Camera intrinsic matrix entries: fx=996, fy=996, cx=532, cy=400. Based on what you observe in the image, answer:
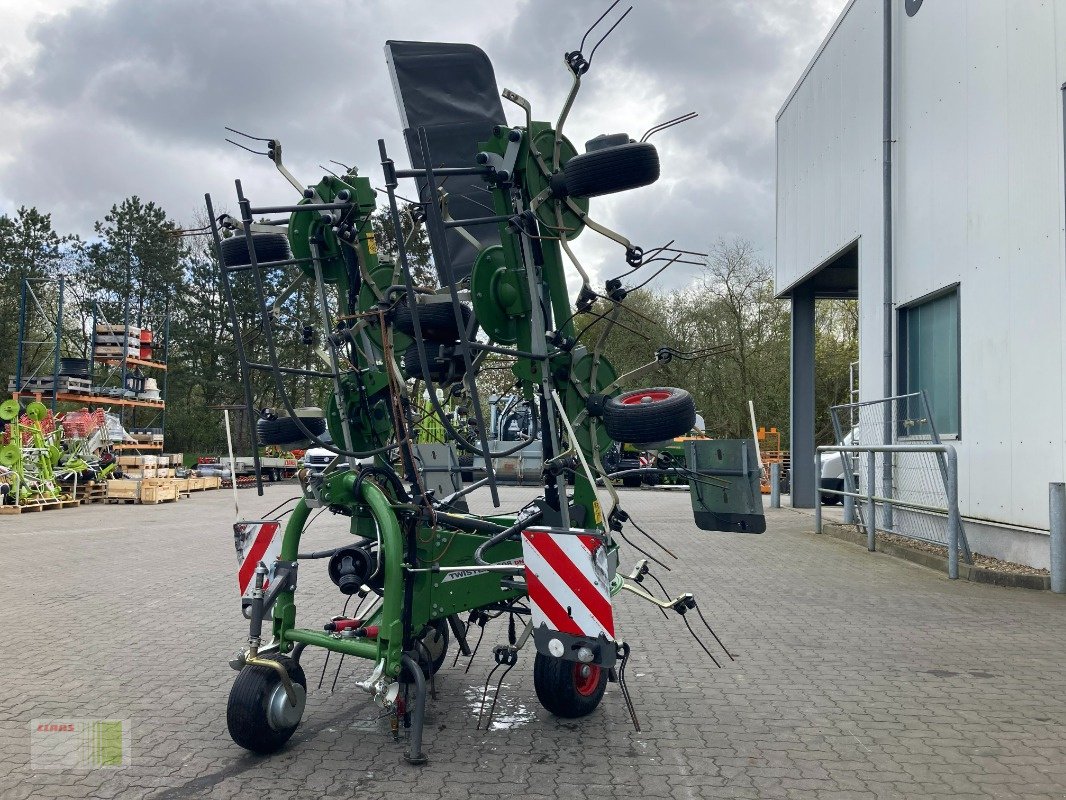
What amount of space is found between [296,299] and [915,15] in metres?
11.2

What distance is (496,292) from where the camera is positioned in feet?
17.4

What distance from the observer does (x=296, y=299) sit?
6.09 m

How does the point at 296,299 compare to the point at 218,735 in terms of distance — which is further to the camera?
the point at 296,299

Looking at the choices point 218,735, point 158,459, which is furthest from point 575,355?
point 158,459

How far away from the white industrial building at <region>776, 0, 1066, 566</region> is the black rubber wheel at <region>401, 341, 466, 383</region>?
22.2 ft

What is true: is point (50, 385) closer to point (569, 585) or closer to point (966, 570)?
point (966, 570)

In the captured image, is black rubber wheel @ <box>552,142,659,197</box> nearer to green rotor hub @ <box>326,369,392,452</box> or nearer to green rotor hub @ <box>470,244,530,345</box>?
green rotor hub @ <box>470,244,530,345</box>

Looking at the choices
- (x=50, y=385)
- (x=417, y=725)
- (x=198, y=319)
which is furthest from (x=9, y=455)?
(x=198, y=319)

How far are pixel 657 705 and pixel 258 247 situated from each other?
3296mm

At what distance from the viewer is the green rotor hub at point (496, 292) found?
5.30 meters

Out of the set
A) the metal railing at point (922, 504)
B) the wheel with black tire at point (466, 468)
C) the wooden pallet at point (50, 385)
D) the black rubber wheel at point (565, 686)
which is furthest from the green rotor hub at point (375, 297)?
the wooden pallet at point (50, 385)

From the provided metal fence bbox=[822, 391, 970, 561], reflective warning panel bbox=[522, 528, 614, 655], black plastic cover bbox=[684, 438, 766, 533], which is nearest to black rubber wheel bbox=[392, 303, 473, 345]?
black plastic cover bbox=[684, 438, 766, 533]

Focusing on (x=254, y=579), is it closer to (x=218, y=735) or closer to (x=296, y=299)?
(x=218, y=735)

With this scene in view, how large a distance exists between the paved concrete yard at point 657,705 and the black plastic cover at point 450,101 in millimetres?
2861
